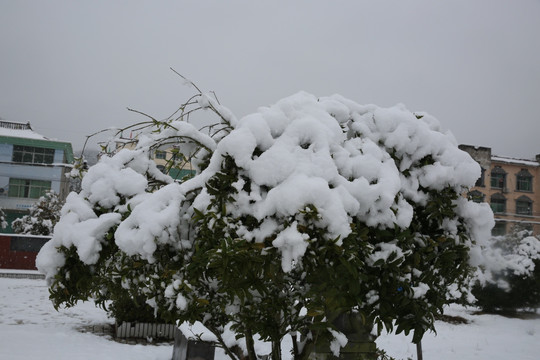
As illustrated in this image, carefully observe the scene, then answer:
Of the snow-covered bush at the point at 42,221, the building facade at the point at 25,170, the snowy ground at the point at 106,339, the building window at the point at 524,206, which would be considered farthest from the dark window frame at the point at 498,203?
the building facade at the point at 25,170

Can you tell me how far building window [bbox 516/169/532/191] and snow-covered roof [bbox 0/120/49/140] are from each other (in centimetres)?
4388

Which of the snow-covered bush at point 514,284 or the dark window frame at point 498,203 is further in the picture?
the dark window frame at point 498,203

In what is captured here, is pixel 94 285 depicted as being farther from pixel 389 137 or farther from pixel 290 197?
pixel 389 137

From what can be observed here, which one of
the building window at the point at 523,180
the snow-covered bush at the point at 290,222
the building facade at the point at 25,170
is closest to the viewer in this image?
the snow-covered bush at the point at 290,222

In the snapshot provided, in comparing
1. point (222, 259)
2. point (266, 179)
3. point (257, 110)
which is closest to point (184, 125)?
point (257, 110)

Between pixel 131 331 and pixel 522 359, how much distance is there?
29.0ft

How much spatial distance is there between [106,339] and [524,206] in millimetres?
41908

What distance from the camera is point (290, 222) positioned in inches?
87.7

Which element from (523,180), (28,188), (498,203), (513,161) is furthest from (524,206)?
(28,188)

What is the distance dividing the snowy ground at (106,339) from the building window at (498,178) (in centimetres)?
2797

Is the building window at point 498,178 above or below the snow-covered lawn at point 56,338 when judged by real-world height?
above

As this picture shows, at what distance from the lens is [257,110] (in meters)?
2.91

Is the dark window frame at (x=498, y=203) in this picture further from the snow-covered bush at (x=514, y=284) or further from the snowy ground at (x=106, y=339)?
the snowy ground at (x=106, y=339)

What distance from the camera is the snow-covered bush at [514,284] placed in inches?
625
